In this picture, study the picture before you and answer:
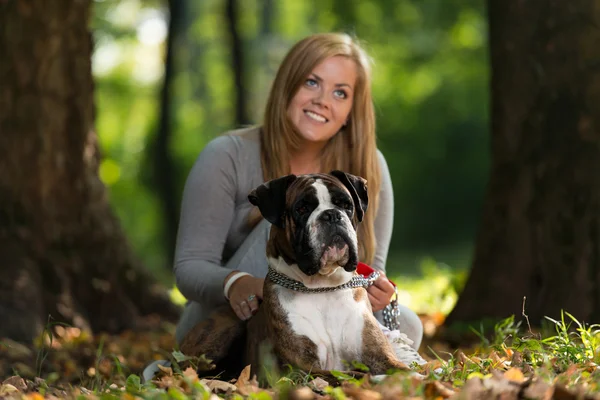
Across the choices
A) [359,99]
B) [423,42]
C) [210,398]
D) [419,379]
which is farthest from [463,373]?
[423,42]

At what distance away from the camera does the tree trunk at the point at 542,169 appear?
6012mm

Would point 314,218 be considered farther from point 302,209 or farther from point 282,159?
point 282,159

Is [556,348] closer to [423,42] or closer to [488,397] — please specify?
[488,397]

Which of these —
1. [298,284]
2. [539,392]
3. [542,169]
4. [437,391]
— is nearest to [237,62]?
[542,169]

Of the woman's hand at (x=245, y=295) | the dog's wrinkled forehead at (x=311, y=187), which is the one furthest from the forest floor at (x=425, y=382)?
the dog's wrinkled forehead at (x=311, y=187)

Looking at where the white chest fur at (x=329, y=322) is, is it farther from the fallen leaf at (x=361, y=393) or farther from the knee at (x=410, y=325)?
the knee at (x=410, y=325)

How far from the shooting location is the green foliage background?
66.5 ft

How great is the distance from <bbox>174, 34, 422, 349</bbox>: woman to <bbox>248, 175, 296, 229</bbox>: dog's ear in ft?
3.21

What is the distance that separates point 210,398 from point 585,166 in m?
3.90

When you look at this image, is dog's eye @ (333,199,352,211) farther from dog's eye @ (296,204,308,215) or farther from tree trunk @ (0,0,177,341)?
tree trunk @ (0,0,177,341)

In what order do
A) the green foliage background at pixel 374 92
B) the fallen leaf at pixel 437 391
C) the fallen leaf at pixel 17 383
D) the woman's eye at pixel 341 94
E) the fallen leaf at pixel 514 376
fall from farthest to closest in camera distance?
the green foliage background at pixel 374 92
the woman's eye at pixel 341 94
the fallen leaf at pixel 17 383
the fallen leaf at pixel 514 376
the fallen leaf at pixel 437 391

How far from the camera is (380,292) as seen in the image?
4590mm

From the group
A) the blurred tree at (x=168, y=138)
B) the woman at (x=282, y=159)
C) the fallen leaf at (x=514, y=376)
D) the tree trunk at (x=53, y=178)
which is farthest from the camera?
the blurred tree at (x=168, y=138)

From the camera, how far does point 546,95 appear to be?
20.7 feet
